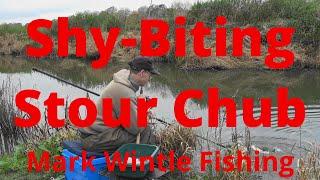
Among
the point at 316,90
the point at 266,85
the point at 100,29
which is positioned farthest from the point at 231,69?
the point at 100,29

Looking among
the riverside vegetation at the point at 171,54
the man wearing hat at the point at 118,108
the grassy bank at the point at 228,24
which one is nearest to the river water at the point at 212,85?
the riverside vegetation at the point at 171,54

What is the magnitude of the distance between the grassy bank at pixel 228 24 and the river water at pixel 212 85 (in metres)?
0.75

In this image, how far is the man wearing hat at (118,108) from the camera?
528 centimetres

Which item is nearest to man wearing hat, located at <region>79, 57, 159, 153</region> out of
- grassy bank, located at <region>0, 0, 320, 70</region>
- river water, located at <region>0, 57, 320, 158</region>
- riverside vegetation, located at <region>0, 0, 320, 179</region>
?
riverside vegetation, located at <region>0, 0, 320, 179</region>

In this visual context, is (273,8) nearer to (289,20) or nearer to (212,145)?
(289,20)

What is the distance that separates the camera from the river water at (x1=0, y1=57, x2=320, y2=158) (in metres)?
9.29

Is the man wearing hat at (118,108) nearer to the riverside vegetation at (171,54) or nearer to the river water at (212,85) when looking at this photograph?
the riverside vegetation at (171,54)

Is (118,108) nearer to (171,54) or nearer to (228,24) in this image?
(171,54)

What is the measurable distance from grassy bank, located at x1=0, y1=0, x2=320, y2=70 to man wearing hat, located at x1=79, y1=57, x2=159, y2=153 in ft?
45.1

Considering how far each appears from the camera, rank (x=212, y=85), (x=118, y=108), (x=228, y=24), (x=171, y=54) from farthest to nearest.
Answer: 1. (x=228, y=24)
2. (x=171, y=54)
3. (x=212, y=85)
4. (x=118, y=108)

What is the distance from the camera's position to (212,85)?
15.9 meters

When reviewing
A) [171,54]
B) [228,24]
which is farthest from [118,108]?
[228,24]

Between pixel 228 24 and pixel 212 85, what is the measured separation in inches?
317

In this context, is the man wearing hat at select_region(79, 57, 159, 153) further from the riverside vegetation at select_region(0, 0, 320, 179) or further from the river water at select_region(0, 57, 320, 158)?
the river water at select_region(0, 57, 320, 158)
